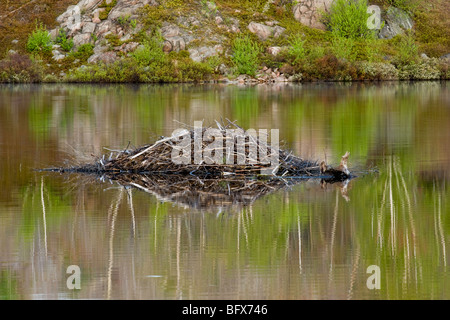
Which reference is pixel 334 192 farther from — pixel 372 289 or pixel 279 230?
pixel 372 289

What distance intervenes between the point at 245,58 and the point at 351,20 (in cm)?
1273

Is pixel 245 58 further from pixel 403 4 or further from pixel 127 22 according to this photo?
pixel 403 4

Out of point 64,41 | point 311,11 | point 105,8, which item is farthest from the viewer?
point 311,11

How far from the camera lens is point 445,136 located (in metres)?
24.2

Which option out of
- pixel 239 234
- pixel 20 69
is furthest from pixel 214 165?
pixel 20 69

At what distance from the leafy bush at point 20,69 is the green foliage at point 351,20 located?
25899mm

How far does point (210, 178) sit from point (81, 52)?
58.7 metres

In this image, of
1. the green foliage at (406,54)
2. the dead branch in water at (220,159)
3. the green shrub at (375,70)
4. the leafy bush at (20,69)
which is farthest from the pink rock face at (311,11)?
the dead branch in water at (220,159)

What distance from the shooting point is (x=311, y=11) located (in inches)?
3194

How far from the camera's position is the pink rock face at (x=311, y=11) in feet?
265

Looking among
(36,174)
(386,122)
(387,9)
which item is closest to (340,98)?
(386,122)

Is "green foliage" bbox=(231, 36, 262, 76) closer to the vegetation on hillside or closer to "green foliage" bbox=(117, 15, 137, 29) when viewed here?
the vegetation on hillside

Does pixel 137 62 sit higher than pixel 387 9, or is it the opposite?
pixel 387 9
